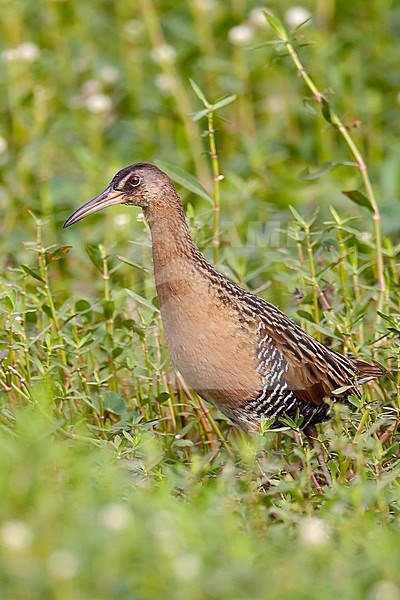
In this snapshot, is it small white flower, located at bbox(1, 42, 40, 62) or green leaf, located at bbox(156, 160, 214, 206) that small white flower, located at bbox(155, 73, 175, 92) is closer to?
small white flower, located at bbox(1, 42, 40, 62)

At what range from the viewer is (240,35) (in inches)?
281

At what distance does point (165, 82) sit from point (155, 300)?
2.98m

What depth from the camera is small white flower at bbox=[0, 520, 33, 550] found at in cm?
241

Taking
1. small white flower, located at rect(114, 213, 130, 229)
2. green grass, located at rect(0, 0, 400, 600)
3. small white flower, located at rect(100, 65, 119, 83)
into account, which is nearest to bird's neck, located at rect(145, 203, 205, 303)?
green grass, located at rect(0, 0, 400, 600)

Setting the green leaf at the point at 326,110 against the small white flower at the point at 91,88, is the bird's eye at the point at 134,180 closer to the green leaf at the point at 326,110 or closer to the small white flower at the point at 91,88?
the green leaf at the point at 326,110

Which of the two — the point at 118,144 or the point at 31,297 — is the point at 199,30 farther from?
the point at 31,297

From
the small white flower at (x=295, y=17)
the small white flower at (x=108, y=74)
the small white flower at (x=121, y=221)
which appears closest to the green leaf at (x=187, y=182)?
the small white flower at (x=121, y=221)

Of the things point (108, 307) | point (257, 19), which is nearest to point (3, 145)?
point (257, 19)

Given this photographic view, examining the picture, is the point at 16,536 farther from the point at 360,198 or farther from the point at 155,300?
the point at 360,198

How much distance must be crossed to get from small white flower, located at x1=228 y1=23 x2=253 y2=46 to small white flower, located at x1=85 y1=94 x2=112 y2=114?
819 millimetres

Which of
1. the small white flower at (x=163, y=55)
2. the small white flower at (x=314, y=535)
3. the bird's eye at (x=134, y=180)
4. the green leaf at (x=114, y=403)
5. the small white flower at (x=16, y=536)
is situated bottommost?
the green leaf at (x=114, y=403)

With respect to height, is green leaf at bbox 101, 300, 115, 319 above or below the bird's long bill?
below

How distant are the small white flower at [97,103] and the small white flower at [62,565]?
4.93 m

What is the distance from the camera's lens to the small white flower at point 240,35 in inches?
281
